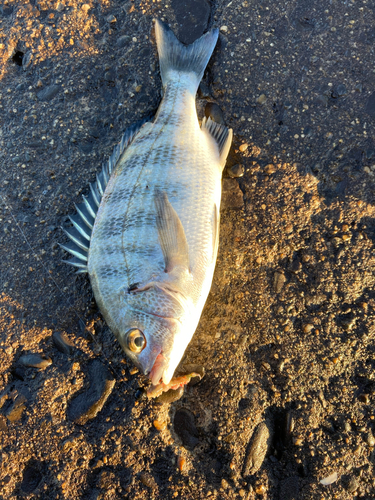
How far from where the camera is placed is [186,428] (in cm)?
228

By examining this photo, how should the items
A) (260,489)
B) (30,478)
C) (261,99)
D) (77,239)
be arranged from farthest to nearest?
(261,99)
(77,239)
(30,478)
(260,489)

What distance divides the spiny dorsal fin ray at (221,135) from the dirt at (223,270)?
0.14m

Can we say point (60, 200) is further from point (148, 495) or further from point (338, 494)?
point (338, 494)

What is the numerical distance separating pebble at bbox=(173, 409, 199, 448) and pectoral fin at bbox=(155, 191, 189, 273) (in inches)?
41.5

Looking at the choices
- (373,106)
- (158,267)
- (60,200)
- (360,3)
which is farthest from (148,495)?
(360,3)

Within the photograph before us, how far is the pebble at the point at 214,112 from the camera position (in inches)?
111

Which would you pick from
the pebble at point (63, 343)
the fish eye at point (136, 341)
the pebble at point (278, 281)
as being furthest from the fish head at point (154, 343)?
the pebble at point (278, 281)

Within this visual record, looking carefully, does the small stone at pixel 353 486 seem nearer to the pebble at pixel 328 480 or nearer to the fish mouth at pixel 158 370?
the pebble at pixel 328 480

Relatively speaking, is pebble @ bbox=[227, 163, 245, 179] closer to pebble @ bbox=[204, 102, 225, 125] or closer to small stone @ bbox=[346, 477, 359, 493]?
pebble @ bbox=[204, 102, 225, 125]

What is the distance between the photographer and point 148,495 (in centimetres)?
212

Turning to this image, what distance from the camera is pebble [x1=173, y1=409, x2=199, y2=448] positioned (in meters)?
2.25

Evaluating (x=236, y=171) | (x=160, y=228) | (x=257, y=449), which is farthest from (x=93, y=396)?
(x=236, y=171)

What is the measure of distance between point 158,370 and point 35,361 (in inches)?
41.5

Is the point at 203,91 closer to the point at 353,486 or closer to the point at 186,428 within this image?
the point at 186,428
